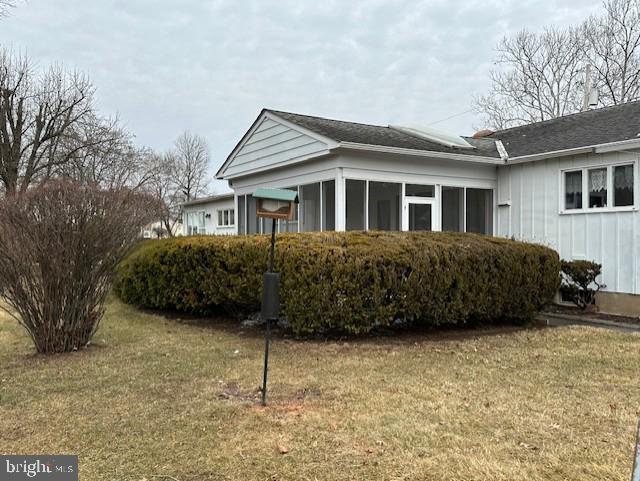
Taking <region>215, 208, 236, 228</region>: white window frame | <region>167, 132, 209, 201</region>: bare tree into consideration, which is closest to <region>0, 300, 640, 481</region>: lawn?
<region>215, 208, 236, 228</region>: white window frame

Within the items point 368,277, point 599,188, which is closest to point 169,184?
point 599,188

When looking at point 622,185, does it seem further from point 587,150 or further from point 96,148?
point 96,148

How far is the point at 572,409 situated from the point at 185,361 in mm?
4211

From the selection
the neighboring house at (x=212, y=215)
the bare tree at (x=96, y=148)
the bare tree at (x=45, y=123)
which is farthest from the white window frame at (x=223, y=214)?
the bare tree at (x=45, y=123)

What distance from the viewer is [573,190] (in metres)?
10.2

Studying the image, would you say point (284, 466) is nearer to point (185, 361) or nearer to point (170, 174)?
point (185, 361)

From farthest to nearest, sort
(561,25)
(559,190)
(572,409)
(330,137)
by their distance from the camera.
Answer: (561,25) → (559,190) → (330,137) → (572,409)

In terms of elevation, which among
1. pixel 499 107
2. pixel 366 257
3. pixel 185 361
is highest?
pixel 499 107

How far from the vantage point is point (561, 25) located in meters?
27.1

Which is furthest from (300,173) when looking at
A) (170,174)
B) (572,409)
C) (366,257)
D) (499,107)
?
(170,174)

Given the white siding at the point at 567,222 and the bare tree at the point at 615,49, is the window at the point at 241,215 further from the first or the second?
the bare tree at the point at 615,49

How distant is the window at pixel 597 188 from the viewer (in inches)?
380

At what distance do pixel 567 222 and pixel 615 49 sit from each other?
20122 millimetres

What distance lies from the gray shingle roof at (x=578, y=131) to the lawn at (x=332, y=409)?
4.56 metres
